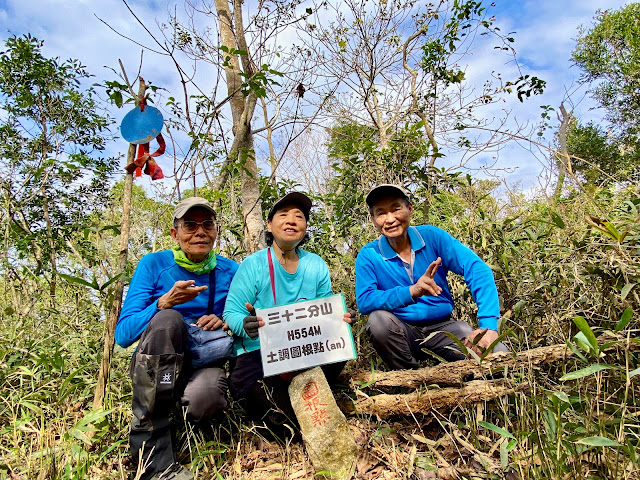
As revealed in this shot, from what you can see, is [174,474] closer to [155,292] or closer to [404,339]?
[155,292]

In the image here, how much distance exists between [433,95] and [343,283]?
3352 mm

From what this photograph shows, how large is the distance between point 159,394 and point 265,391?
22.8 inches

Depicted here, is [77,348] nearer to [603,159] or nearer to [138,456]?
[138,456]

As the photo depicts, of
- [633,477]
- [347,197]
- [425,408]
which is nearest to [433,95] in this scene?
[347,197]

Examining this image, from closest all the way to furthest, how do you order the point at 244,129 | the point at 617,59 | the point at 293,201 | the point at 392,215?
the point at 293,201 → the point at 392,215 → the point at 244,129 → the point at 617,59

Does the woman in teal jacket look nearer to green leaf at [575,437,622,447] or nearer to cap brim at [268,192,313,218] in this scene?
cap brim at [268,192,313,218]

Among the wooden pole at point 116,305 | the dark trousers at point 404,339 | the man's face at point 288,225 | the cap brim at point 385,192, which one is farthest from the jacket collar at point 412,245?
the wooden pole at point 116,305

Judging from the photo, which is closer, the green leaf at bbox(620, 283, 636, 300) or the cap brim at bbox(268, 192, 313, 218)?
the green leaf at bbox(620, 283, 636, 300)

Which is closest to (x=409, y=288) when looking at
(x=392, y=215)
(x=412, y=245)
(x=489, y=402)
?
(x=412, y=245)

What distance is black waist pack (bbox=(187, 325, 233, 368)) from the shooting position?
231 cm

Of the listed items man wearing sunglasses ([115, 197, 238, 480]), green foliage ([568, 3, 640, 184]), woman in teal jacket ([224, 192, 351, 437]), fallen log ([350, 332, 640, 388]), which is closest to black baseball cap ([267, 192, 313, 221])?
woman in teal jacket ([224, 192, 351, 437])

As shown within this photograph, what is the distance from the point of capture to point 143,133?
2391mm

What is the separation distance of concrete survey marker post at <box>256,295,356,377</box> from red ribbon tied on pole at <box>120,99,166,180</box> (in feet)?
3.95

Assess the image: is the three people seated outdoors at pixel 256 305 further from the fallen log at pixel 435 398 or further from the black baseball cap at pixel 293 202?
Answer: the fallen log at pixel 435 398
